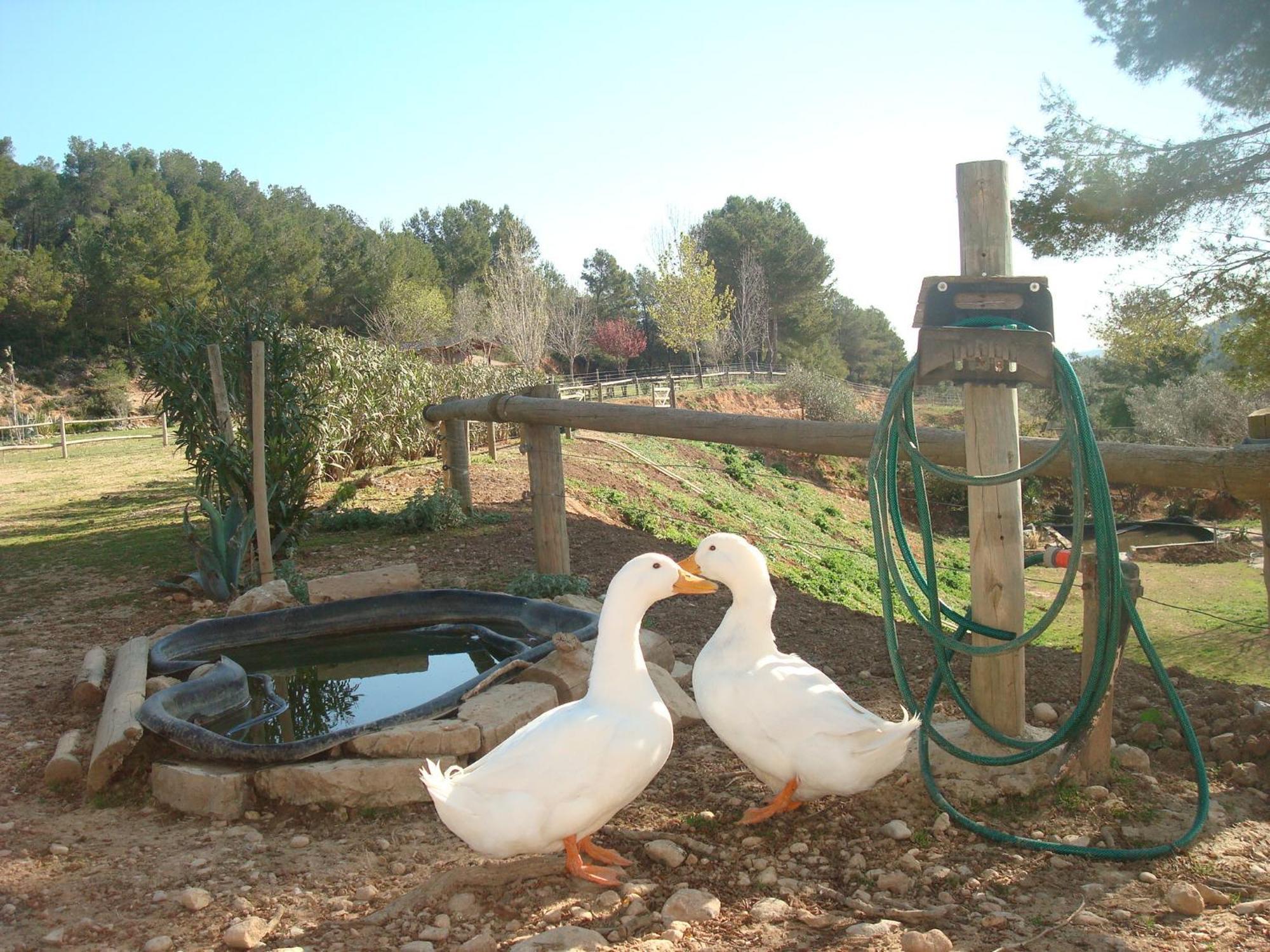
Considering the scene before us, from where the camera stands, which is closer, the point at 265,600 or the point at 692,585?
the point at 692,585

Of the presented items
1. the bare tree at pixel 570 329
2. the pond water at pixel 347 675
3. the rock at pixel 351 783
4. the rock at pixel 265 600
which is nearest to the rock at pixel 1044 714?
the rock at pixel 351 783

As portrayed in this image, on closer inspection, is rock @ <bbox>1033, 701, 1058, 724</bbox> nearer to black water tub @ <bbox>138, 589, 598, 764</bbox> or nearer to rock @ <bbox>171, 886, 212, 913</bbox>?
black water tub @ <bbox>138, 589, 598, 764</bbox>

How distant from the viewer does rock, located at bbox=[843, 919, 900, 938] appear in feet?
7.57

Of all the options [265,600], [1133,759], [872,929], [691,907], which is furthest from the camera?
[265,600]

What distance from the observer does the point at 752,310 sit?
1863 inches

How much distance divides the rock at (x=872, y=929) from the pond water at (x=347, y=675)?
8.34 feet

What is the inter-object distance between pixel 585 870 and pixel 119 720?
90.2 inches

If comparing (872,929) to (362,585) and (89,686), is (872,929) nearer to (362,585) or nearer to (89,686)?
(89,686)

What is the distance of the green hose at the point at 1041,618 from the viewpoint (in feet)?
9.16

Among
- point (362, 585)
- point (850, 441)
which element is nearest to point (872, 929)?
point (850, 441)

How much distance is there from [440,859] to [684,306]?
119 ft

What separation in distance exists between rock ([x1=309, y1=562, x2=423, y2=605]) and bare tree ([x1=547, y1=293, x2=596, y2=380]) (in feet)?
124

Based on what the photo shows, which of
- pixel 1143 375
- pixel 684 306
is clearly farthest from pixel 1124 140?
pixel 684 306

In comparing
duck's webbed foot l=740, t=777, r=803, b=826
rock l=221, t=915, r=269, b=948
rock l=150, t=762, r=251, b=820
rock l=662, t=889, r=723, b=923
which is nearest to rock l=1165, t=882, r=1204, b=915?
duck's webbed foot l=740, t=777, r=803, b=826
